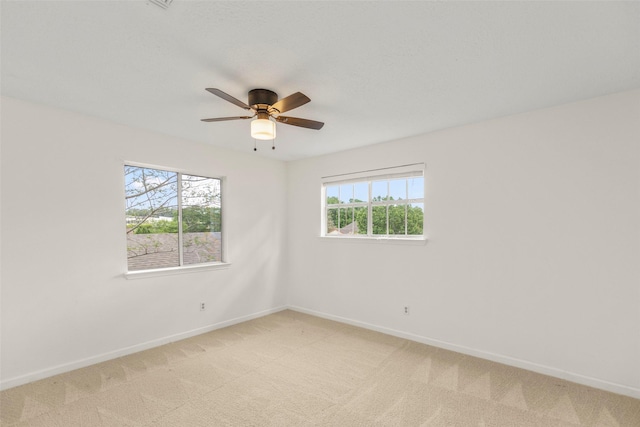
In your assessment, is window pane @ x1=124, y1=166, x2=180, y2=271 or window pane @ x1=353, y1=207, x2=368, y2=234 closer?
window pane @ x1=124, y1=166, x2=180, y2=271

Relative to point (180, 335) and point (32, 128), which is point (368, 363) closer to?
point (180, 335)

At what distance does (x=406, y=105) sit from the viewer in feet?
8.87

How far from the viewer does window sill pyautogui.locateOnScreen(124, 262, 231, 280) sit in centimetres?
330

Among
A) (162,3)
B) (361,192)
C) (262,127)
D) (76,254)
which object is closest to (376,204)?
(361,192)

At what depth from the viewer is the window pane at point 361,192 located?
4.22m

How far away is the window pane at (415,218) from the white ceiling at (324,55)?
3.94 ft

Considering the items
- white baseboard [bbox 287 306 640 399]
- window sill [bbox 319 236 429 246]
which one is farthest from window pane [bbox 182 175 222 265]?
white baseboard [bbox 287 306 640 399]

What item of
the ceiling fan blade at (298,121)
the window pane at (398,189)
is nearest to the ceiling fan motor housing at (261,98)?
the ceiling fan blade at (298,121)

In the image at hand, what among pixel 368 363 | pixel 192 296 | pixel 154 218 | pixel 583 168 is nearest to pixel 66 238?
pixel 154 218

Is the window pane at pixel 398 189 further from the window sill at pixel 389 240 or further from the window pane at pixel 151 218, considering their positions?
the window pane at pixel 151 218

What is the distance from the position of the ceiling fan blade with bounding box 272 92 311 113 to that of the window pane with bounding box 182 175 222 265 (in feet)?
7.03

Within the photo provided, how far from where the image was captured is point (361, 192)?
4285mm

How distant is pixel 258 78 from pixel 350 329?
3274 millimetres

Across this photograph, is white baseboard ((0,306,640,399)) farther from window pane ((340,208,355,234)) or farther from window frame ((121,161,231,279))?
window pane ((340,208,355,234))
